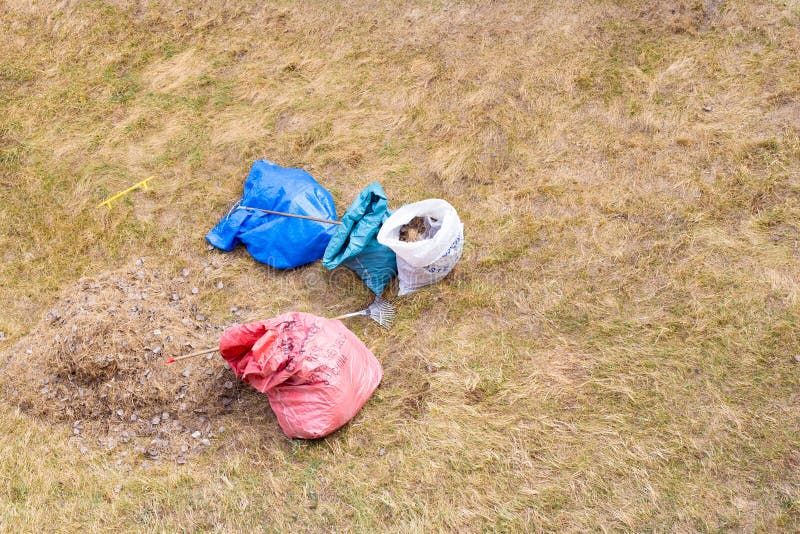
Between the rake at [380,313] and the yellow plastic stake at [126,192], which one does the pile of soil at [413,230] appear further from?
the yellow plastic stake at [126,192]

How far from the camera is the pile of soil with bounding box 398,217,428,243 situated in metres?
4.00

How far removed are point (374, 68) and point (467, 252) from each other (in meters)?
2.22

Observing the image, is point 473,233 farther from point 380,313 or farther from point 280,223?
point 280,223

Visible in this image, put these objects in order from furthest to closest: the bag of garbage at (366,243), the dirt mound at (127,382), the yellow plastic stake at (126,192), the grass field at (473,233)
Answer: the yellow plastic stake at (126,192) → the bag of garbage at (366,243) → the dirt mound at (127,382) → the grass field at (473,233)

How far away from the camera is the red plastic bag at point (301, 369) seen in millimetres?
3316

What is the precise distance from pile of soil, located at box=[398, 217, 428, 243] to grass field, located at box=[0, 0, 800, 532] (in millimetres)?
383

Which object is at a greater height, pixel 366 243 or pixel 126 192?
pixel 126 192

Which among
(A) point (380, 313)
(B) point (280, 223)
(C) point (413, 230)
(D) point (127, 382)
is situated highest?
(B) point (280, 223)

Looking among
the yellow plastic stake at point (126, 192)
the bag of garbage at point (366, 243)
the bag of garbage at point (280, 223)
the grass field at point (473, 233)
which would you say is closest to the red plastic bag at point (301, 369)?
the grass field at point (473, 233)

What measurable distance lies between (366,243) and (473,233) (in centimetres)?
84

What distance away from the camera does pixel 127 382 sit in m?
3.63

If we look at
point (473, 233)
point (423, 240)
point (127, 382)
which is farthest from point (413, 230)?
Answer: point (127, 382)

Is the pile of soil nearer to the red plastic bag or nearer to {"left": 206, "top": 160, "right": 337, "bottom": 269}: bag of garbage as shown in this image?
{"left": 206, "top": 160, "right": 337, "bottom": 269}: bag of garbage

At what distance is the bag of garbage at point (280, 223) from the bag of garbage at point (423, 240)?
55 cm
